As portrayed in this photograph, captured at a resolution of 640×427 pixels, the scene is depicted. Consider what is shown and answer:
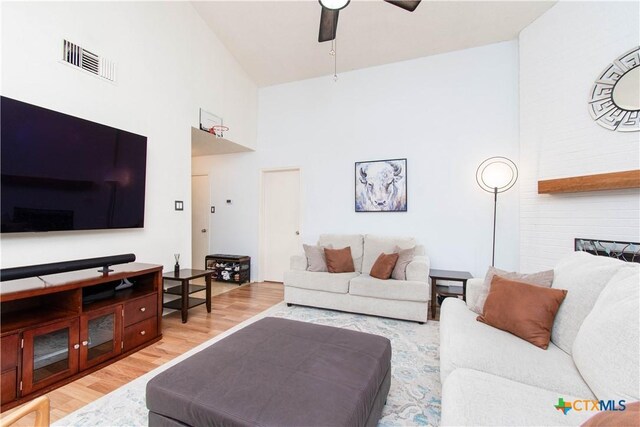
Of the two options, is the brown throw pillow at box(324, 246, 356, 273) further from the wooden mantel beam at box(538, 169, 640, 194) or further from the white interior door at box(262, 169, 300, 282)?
the wooden mantel beam at box(538, 169, 640, 194)

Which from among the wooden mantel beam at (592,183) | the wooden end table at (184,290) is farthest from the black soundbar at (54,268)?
the wooden mantel beam at (592,183)

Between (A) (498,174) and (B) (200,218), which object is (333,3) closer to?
(A) (498,174)

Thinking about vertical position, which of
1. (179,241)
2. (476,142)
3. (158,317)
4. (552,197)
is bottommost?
(158,317)

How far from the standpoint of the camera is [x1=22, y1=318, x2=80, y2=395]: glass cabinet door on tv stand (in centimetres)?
172

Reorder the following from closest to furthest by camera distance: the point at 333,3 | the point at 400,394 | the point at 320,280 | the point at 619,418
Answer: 1. the point at 619,418
2. the point at 400,394
3. the point at 333,3
4. the point at 320,280

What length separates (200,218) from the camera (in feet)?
17.5

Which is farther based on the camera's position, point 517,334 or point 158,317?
point 158,317

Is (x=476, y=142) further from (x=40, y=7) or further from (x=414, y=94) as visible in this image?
(x=40, y=7)

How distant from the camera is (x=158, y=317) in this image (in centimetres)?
257

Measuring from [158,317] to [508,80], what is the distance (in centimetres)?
482

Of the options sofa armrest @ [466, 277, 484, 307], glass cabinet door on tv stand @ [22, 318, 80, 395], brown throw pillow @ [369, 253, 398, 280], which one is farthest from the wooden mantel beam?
glass cabinet door on tv stand @ [22, 318, 80, 395]

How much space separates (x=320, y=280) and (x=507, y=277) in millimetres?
1960

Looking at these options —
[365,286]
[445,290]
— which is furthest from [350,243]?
[445,290]

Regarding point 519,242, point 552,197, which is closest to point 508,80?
point 552,197
